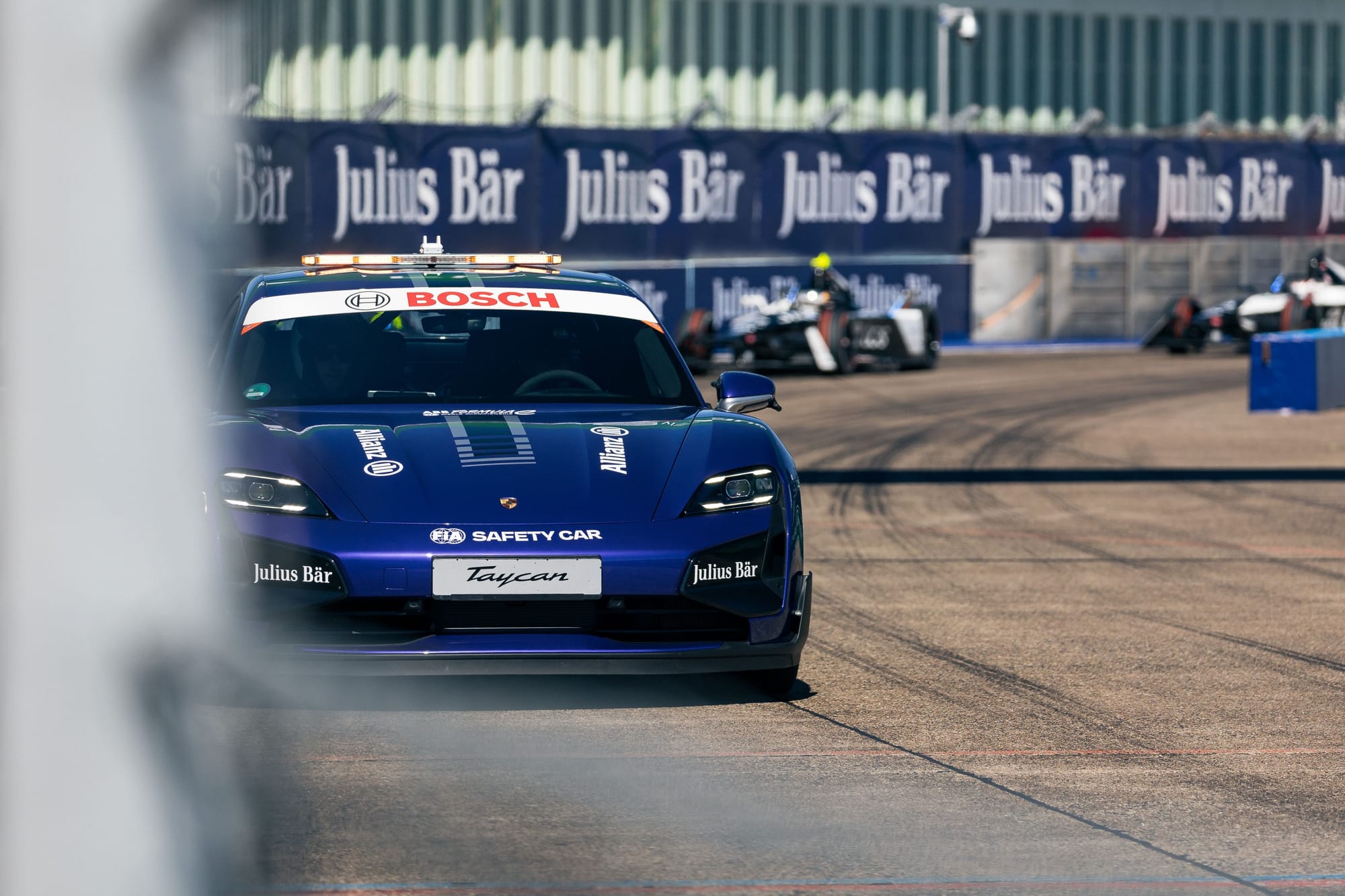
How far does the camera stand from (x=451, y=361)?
6.37 metres

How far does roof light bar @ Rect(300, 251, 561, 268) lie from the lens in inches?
281

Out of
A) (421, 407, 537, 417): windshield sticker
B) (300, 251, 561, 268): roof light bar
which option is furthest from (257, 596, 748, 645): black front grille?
(300, 251, 561, 268): roof light bar

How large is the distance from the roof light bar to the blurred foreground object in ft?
17.4

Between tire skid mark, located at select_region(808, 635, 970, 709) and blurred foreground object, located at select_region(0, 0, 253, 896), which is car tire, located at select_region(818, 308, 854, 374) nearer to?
tire skid mark, located at select_region(808, 635, 970, 709)

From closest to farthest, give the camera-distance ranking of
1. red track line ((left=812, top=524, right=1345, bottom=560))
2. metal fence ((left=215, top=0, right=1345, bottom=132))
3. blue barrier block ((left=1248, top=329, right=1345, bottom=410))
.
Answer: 1. red track line ((left=812, top=524, right=1345, bottom=560))
2. blue barrier block ((left=1248, top=329, right=1345, bottom=410))
3. metal fence ((left=215, top=0, right=1345, bottom=132))

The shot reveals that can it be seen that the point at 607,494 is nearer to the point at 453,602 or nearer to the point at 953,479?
the point at 453,602

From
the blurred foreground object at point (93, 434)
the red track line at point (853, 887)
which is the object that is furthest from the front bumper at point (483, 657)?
the blurred foreground object at point (93, 434)

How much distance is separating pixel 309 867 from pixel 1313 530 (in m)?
7.95

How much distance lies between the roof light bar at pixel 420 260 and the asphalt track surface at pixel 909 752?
1.69 m

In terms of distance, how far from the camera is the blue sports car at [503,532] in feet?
16.6

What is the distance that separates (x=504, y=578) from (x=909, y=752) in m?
1.12

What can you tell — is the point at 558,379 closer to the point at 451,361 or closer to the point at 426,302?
the point at 451,361

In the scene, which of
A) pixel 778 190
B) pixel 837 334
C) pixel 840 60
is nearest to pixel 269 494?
pixel 837 334

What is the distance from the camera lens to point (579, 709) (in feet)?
17.8
